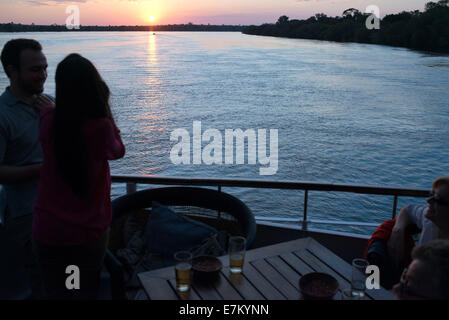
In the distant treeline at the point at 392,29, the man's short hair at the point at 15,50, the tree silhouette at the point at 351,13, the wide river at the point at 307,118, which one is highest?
the tree silhouette at the point at 351,13

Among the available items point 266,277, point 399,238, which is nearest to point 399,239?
point 399,238

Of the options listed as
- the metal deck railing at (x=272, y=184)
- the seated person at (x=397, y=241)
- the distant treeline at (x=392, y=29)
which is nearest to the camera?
the seated person at (x=397, y=241)

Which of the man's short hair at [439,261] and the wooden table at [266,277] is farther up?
the man's short hair at [439,261]

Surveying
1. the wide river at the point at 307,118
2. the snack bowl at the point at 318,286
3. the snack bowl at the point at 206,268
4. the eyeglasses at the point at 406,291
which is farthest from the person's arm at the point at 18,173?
the wide river at the point at 307,118

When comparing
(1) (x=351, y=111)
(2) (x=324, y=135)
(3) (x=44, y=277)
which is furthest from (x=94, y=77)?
(1) (x=351, y=111)

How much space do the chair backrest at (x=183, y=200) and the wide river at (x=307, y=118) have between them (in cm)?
420

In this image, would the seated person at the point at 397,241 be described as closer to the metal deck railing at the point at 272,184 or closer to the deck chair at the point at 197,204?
the metal deck railing at the point at 272,184

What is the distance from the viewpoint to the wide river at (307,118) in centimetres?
1186

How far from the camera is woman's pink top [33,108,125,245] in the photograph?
1.24 m

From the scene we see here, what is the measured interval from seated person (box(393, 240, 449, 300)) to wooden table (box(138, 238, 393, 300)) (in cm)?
15

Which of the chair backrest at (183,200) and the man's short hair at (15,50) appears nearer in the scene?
the man's short hair at (15,50)

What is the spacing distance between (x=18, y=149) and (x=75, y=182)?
0.39m

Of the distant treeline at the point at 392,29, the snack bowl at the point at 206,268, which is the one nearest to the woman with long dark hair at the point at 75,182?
the snack bowl at the point at 206,268

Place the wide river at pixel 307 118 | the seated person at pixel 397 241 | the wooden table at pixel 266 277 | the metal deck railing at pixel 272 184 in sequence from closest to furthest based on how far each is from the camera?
the wooden table at pixel 266 277
the seated person at pixel 397 241
the metal deck railing at pixel 272 184
the wide river at pixel 307 118
